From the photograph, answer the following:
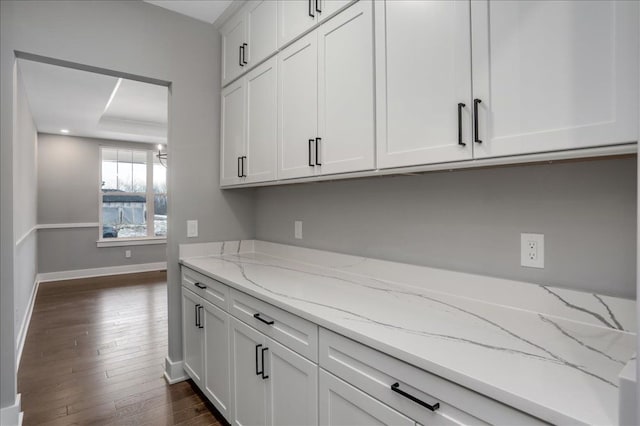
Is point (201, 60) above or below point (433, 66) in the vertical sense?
above

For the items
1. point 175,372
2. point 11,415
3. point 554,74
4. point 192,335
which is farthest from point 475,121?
point 11,415

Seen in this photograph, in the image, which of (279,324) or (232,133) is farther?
(232,133)

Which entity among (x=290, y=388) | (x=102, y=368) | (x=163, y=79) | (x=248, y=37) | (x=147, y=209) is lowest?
(x=102, y=368)

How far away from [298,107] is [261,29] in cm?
68

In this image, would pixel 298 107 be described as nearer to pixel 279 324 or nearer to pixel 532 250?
pixel 279 324

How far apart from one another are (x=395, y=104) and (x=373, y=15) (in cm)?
40

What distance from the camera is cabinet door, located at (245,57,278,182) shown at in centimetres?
209

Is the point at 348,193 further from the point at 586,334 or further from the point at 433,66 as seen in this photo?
the point at 586,334

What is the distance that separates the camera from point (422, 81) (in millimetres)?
1281

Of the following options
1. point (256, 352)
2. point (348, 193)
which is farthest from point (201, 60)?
point (256, 352)

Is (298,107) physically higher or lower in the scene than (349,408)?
higher

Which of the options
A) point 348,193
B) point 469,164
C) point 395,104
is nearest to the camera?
point 469,164

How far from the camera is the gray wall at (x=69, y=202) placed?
5.88 meters

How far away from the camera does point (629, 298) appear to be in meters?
1.05
